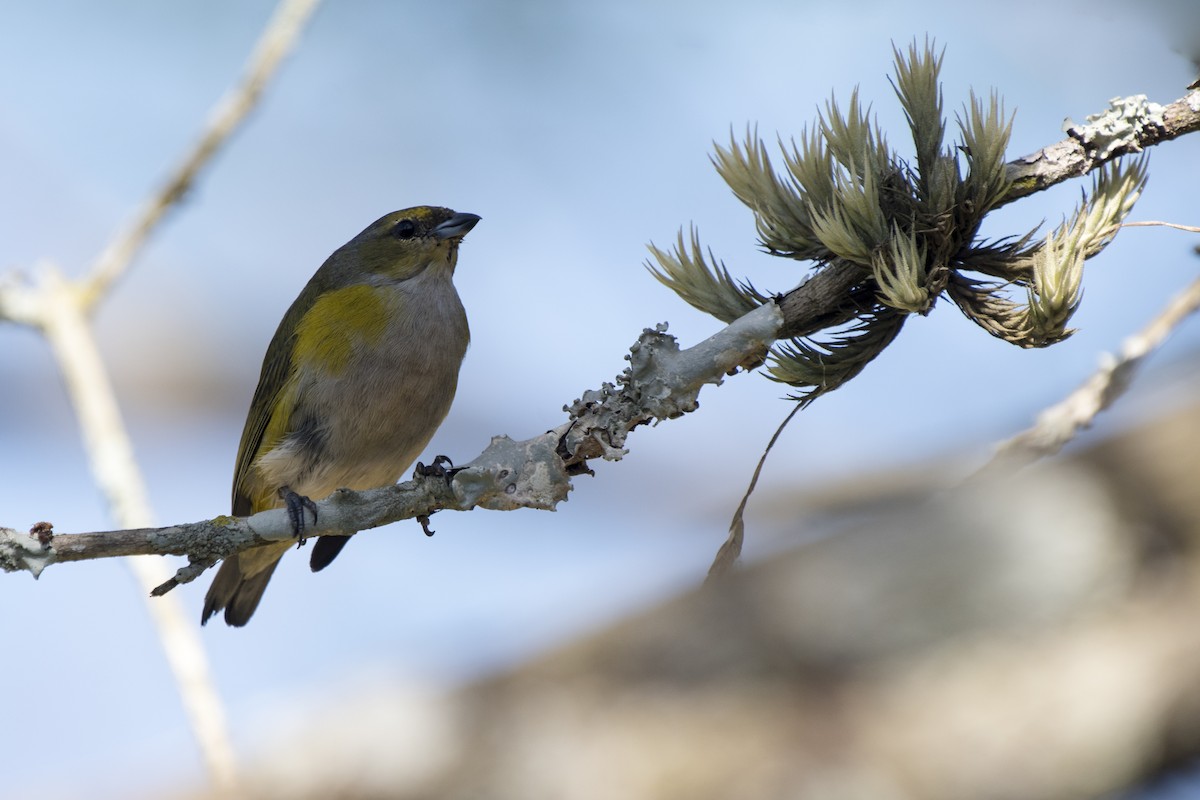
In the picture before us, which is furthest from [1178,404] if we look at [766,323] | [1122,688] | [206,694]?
[206,694]

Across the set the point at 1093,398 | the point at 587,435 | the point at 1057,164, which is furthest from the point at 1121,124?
the point at 587,435

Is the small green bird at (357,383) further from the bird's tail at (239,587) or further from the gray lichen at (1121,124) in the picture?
the gray lichen at (1121,124)

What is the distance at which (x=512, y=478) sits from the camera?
2191mm

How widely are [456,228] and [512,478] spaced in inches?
84.3

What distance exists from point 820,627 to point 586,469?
3.19 meters

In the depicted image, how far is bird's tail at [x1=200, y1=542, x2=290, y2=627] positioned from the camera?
4125mm

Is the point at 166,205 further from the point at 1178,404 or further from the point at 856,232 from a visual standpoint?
the point at 1178,404

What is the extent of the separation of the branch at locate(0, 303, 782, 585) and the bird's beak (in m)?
1.96

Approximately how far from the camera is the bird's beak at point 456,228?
13.6ft

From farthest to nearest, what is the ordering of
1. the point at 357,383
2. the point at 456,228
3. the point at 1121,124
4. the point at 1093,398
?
1. the point at 456,228
2. the point at 357,383
3. the point at 1093,398
4. the point at 1121,124

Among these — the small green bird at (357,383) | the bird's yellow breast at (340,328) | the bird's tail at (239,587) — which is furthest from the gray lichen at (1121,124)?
the bird's tail at (239,587)

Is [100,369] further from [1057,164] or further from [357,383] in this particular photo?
[1057,164]

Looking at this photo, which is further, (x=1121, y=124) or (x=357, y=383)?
(x=357, y=383)

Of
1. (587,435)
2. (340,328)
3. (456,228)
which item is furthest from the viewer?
(456,228)
